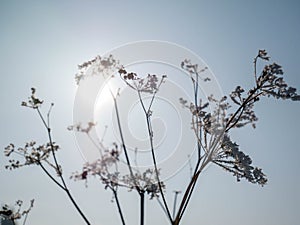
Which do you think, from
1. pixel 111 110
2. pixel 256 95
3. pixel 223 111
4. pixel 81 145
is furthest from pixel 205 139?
pixel 81 145

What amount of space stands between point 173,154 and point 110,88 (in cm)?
97

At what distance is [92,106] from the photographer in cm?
293

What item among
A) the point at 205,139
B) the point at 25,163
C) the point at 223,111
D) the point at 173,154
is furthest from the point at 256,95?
the point at 25,163

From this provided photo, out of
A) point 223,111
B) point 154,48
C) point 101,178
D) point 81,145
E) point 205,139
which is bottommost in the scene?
point 101,178

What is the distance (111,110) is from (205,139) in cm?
108

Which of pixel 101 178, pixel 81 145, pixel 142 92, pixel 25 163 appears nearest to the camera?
pixel 101 178

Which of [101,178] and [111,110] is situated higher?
[111,110]

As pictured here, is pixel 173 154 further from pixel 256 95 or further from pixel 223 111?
pixel 256 95

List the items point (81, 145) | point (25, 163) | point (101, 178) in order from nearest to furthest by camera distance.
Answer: point (101, 178) → point (81, 145) → point (25, 163)

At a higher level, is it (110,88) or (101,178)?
(110,88)

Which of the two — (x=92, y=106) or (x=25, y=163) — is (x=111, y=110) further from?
(x=25, y=163)

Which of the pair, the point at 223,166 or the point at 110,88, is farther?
the point at 223,166

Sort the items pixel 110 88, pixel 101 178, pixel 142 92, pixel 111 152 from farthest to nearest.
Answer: pixel 142 92
pixel 110 88
pixel 101 178
pixel 111 152

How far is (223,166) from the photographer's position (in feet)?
11.0
